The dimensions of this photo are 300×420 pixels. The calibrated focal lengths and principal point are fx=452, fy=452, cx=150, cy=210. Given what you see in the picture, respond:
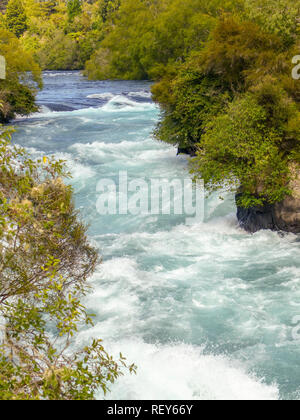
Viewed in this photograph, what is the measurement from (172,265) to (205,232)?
242 cm

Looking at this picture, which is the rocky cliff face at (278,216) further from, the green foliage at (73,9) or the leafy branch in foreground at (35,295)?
the green foliage at (73,9)

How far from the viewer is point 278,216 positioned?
1289 cm

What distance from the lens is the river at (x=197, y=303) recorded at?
7.96m

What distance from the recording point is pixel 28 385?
4.41 metres

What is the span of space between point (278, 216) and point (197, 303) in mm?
4078

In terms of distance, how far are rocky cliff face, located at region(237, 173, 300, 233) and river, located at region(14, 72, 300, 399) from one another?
1.01 feet

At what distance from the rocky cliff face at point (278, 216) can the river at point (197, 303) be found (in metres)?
0.31

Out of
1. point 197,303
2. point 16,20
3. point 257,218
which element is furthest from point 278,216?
point 16,20

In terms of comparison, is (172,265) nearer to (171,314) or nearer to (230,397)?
(171,314)

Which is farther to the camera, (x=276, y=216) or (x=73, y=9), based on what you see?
(x=73, y=9)

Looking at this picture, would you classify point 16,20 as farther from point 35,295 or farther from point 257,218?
point 35,295

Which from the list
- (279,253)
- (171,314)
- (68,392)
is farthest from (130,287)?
(68,392)

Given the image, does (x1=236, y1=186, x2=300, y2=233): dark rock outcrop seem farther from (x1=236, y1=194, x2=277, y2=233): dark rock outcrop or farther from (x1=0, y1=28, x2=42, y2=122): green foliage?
(x1=0, y1=28, x2=42, y2=122): green foliage

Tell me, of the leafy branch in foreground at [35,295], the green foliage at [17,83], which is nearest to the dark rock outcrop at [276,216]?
the leafy branch in foreground at [35,295]
